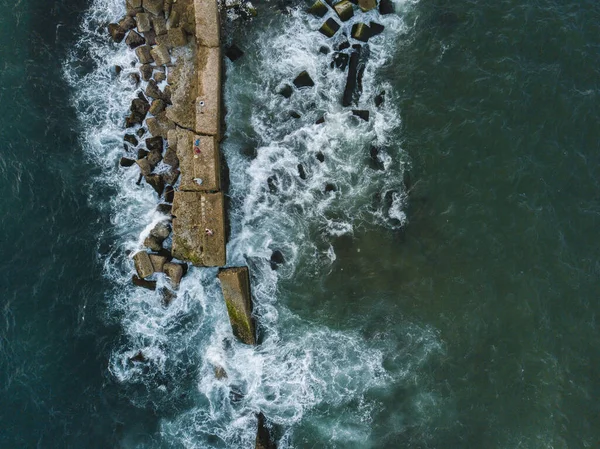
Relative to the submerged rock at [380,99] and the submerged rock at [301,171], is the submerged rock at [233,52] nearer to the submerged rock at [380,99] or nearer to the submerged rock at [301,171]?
the submerged rock at [301,171]

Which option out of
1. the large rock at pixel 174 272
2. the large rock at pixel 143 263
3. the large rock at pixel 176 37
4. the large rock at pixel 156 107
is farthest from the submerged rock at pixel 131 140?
the large rock at pixel 174 272

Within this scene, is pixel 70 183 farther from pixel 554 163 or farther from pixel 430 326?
pixel 554 163

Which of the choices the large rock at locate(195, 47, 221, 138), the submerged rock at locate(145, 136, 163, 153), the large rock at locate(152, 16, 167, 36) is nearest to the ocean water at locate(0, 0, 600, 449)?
the large rock at locate(195, 47, 221, 138)

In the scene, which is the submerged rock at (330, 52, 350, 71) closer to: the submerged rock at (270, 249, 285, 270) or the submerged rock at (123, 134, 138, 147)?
the submerged rock at (270, 249, 285, 270)

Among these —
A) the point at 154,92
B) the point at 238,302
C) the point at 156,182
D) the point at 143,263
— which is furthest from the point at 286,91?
the point at 143,263

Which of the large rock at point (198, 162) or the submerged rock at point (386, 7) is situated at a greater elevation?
the submerged rock at point (386, 7)

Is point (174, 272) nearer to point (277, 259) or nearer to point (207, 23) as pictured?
point (277, 259)
